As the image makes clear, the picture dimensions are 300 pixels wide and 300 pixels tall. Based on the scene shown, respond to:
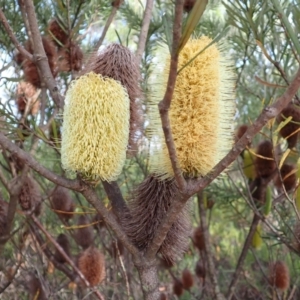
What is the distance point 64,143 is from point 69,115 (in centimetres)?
4

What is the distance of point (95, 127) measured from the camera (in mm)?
674

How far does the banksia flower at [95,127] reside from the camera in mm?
672

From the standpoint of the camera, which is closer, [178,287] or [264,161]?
[264,161]

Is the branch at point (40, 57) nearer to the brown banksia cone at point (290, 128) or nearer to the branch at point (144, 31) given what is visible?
A: the branch at point (144, 31)

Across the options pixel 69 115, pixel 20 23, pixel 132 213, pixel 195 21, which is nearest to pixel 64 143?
pixel 69 115

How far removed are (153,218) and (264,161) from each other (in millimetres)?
615

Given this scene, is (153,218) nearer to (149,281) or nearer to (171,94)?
(149,281)

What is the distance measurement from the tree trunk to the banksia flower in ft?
0.54

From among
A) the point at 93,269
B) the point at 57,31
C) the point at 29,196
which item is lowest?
the point at 93,269

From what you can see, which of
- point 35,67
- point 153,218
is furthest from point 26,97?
point 153,218

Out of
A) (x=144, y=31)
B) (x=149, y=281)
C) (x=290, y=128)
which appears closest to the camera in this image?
(x=149, y=281)

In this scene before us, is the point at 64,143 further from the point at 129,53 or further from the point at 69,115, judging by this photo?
the point at 129,53

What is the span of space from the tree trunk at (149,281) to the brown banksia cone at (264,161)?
0.58 m

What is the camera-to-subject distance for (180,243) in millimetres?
791
